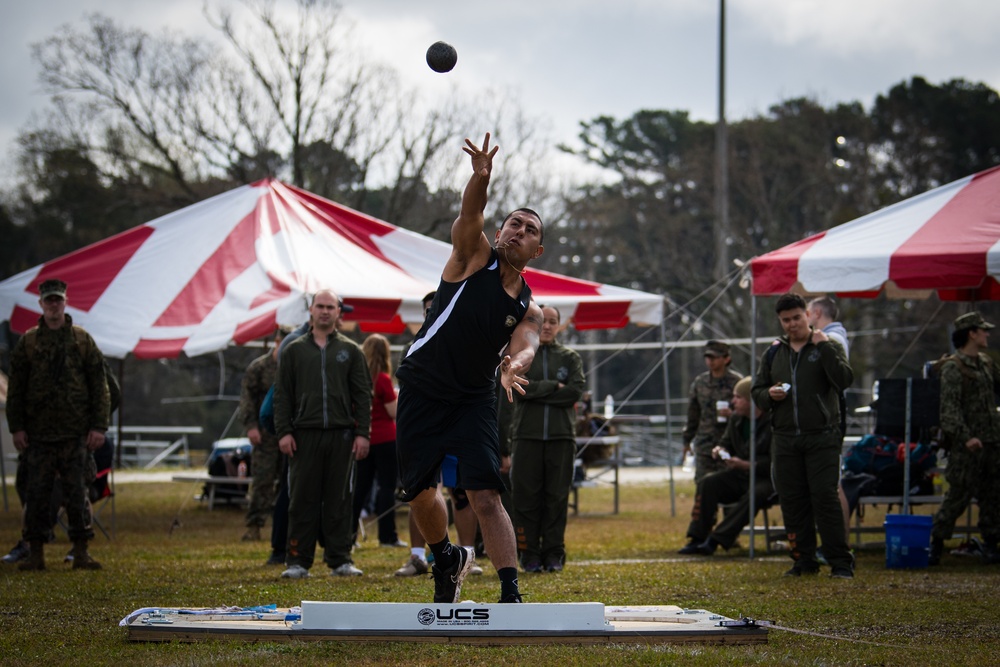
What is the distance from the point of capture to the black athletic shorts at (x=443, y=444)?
5.39 meters

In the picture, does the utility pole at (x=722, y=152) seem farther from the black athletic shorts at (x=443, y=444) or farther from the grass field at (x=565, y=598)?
the black athletic shorts at (x=443, y=444)

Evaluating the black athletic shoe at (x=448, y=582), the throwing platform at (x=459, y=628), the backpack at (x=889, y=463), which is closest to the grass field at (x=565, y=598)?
the throwing platform at (x=459, y=628)

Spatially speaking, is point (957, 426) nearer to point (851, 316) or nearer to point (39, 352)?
point (39, 352)

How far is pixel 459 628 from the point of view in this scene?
5.15m

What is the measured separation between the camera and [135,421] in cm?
3672

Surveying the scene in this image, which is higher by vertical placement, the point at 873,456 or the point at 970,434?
the point at 970,434

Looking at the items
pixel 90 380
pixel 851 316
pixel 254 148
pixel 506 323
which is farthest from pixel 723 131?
pixel 506 323

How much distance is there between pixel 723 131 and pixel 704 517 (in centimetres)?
1623

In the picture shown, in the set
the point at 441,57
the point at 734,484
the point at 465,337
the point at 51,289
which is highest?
the point at 441,57

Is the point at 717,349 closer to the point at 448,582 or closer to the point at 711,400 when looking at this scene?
the point at 711,400

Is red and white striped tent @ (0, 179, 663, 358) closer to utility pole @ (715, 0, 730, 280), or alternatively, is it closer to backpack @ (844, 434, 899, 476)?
backpack @ (844, 434, 899, 476)

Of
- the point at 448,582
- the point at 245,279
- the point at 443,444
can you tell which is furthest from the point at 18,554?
the point at 443,444

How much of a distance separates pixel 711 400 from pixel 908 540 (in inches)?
108

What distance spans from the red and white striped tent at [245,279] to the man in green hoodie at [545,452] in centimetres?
327
